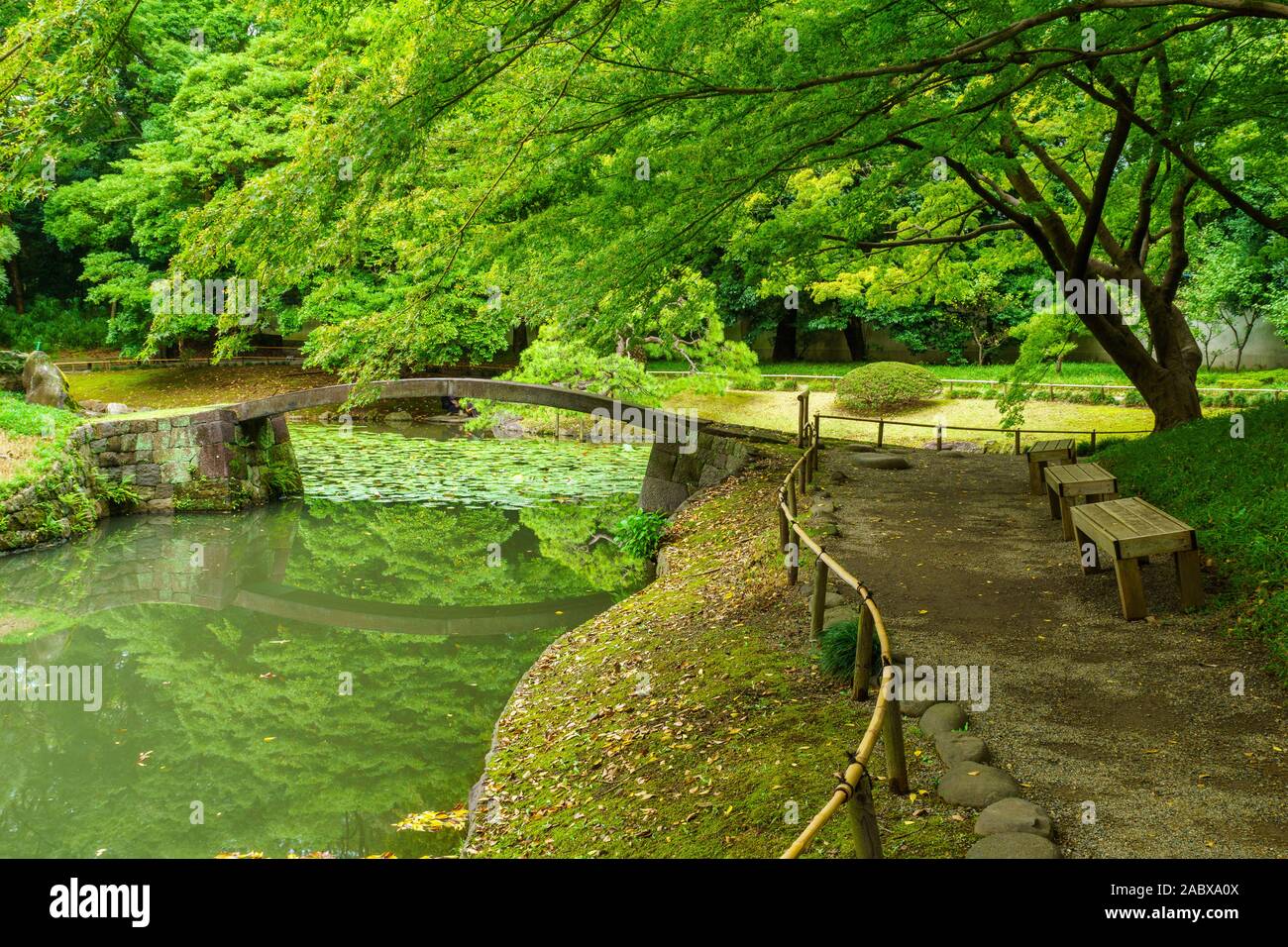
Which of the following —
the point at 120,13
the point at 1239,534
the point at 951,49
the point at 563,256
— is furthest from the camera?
the point at 563,256

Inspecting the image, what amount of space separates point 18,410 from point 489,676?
13073 millimetres

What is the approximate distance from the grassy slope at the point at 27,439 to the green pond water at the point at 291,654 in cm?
141

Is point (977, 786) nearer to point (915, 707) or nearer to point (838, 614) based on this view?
point (915, 707)

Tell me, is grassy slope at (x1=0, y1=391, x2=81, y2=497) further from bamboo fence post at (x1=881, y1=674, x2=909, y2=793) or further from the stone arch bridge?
bamboo fence post at (x1=881, y1=674, x2=909, y2=793)

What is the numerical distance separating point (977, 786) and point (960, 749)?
43 centimetres

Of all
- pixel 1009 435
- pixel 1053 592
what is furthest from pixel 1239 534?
pixel 1009 435

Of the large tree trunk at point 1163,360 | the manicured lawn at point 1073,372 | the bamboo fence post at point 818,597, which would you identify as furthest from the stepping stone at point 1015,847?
the manicured lawn at point 1073,372

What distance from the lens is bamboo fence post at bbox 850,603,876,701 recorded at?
6.20 m

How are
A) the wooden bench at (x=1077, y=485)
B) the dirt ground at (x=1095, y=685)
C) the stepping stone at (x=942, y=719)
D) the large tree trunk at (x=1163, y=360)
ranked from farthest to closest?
the large tree trunk at (x=1163, y=360) → the wooden bench at (x=1077, y=485) → the stepping stone at (x=942, y=719) → the dirt ground at (x=1095, y=685)

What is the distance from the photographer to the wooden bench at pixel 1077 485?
390 inches

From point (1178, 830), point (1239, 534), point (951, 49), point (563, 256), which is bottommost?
point (1178, 830)

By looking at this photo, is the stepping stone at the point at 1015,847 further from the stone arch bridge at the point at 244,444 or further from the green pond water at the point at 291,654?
the stone arch bridge at the point at 244,444

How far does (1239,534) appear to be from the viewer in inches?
329

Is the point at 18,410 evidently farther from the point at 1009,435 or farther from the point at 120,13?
the point at 1009,435
